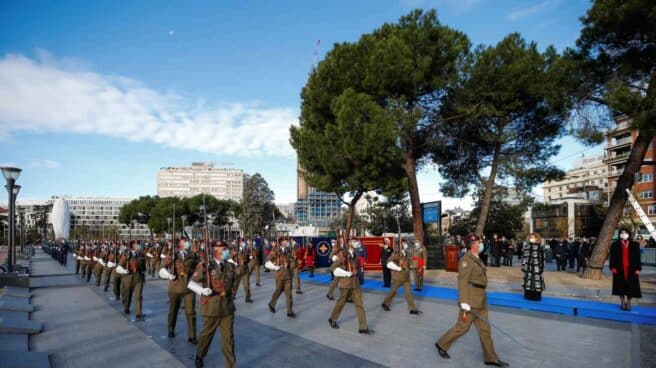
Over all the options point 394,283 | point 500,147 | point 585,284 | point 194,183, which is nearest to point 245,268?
point 394,283

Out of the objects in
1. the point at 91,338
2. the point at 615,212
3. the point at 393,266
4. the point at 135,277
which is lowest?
the point at 91,338

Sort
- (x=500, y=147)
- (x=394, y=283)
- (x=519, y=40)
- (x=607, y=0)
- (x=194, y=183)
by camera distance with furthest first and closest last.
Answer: (x=194, y=183) < (x=500, y=147) < (x=519, y=40) < (x=607, y=0) < (x=394, y=283)

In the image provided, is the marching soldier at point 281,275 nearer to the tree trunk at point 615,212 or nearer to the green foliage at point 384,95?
the green foliage at point 384,95

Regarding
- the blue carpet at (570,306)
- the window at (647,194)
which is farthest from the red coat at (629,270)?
the window at (647,194)

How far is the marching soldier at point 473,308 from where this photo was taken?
6.63 metres

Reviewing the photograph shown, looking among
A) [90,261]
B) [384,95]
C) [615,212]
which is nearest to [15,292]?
[90,261]

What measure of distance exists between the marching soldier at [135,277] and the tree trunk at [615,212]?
14287 millimetres

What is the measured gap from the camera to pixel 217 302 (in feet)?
20.3

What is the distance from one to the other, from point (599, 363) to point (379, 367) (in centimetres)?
311

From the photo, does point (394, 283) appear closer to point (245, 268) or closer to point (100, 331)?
point (245, 268)

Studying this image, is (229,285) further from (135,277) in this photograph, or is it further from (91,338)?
(135,277)

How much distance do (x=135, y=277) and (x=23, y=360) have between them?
4707mm

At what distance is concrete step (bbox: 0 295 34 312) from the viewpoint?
11160 millimetres

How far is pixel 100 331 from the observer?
933cm
